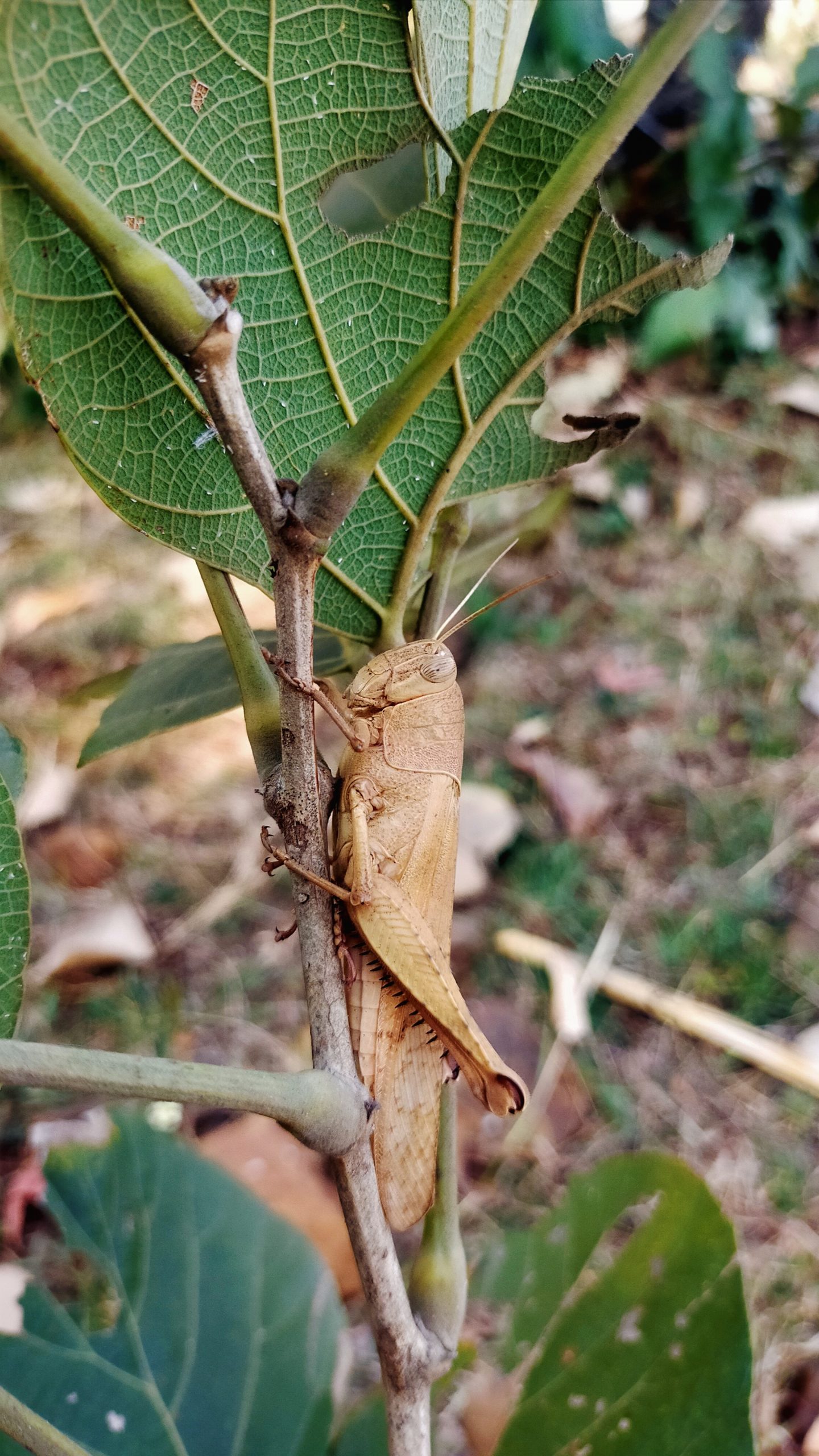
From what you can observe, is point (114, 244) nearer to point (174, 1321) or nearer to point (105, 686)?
point (105, 686)

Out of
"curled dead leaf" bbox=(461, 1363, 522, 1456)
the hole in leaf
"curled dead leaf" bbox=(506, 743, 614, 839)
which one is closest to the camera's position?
the hole in leaf

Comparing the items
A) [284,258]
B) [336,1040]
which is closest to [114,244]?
[284,258]

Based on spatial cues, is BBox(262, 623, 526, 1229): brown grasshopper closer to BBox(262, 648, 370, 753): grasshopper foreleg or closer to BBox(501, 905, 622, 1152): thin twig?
BBox(262, 648, 370, 753): grasshopper foreleg

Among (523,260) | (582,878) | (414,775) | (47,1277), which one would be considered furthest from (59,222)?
(582,878)

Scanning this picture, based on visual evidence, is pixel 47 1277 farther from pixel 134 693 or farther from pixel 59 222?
pixel 59 222

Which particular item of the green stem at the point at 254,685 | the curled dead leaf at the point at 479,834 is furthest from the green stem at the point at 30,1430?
the curled dead leaf at the point at 479,834

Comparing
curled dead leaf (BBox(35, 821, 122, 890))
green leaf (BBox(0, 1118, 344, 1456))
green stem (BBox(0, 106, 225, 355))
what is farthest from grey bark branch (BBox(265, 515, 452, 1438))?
curled dead leaf (BBox(35, 821, 122, 890))
